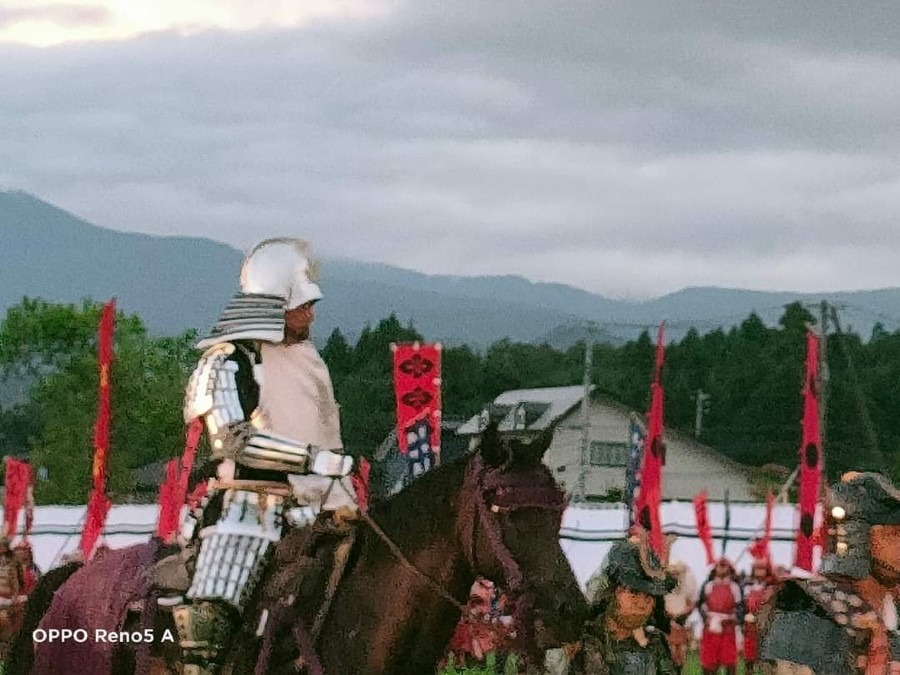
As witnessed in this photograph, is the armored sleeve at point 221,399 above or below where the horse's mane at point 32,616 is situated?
above

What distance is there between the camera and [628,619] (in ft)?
34.9

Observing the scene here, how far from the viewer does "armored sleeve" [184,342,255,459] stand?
725 centimetres

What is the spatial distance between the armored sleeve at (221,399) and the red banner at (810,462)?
6294mm

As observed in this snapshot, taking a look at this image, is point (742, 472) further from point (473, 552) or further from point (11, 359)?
point (473, 552)

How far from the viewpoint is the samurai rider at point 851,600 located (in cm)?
699

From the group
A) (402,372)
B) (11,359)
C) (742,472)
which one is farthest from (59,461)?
(402,372)

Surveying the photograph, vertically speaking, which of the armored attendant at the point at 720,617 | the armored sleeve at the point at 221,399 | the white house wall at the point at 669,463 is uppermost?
the armored sleeve at the point at 221,399

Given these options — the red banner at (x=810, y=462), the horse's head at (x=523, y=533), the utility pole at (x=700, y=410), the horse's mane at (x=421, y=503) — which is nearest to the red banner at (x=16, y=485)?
the red banner at (x=810, y=462)

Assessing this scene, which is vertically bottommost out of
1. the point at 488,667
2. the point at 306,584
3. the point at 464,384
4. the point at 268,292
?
the point at 464,384

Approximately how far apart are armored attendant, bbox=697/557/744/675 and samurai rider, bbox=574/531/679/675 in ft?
10.9

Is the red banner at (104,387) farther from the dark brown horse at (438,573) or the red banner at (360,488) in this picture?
the dark brown horse at (438,573)

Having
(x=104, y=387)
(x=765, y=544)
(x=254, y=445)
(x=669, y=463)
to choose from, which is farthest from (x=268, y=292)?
(x=669, y=463)

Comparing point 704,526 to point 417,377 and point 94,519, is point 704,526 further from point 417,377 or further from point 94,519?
point 94,519

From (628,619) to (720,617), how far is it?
4045mm
